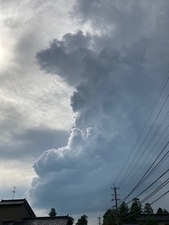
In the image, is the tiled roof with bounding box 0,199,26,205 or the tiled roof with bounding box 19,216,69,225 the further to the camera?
the tiled roof with bounding box 0,199,26,205

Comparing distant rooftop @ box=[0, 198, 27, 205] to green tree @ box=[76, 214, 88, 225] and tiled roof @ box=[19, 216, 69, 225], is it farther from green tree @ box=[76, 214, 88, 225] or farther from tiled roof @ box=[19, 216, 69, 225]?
green tree @ box=[76, 214, 88, 225]

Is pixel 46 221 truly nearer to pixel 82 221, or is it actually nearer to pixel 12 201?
pixel 12 201

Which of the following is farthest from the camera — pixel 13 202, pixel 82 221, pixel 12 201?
pixel 82 221

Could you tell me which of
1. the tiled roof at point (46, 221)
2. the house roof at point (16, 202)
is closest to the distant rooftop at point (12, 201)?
the house roof at point (16, 202)

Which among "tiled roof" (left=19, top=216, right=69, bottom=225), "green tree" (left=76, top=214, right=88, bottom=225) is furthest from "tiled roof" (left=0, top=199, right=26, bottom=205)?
"green tree" (left=76, top=214, right=88, bottom=225)

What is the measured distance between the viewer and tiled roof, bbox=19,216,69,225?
46094mm

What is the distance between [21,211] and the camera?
49.0 metres

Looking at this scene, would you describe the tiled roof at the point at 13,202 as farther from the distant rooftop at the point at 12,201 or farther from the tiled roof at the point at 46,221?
the tiled roof at the point at 46,221

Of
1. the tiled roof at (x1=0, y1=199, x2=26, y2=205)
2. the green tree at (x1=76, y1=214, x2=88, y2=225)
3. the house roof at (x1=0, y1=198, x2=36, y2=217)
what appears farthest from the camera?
the green tree at (x1=76, y1=214, x2=88, y2=225)

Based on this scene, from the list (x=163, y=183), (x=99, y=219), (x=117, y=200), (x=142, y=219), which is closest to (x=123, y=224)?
(x=142, y=219)

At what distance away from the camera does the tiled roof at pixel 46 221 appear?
1815 inches

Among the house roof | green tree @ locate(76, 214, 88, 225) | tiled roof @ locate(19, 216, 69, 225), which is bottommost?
tiled roof @ locate(19, 216, 69, 225)

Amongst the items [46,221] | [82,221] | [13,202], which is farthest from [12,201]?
[82,221]

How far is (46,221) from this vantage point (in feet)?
153
